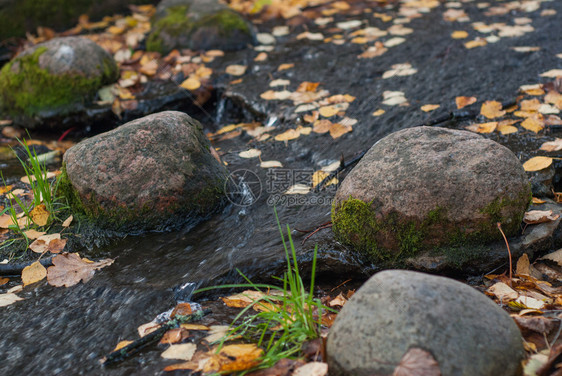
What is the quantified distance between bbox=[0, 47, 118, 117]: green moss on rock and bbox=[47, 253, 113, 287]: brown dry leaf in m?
2.45

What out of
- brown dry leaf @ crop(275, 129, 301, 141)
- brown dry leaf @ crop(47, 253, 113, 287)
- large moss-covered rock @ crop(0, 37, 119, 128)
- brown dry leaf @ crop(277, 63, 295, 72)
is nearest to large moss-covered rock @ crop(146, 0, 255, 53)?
brown dry leaf @ crop(277, 63, 295, 72)

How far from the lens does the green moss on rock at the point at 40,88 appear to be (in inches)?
191

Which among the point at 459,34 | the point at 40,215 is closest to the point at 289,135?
the point at 40,215

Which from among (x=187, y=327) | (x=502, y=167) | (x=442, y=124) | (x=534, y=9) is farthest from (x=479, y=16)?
(x=187, y=327)

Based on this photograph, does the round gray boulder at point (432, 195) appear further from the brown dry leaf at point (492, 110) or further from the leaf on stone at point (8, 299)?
the leaf on stone at point (8, 299)

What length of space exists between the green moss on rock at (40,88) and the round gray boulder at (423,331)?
161 inches

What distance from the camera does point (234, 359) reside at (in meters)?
1.85

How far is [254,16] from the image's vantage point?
6645mm

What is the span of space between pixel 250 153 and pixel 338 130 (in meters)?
0.72

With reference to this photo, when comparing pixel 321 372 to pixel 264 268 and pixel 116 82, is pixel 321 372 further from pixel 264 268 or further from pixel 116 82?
pixel 116 82

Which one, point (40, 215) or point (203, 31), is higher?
point (203, 31)

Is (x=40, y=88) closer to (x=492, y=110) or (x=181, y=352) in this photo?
(x=181, y=352)

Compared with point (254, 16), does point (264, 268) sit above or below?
below

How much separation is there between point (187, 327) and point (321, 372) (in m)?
0.68
